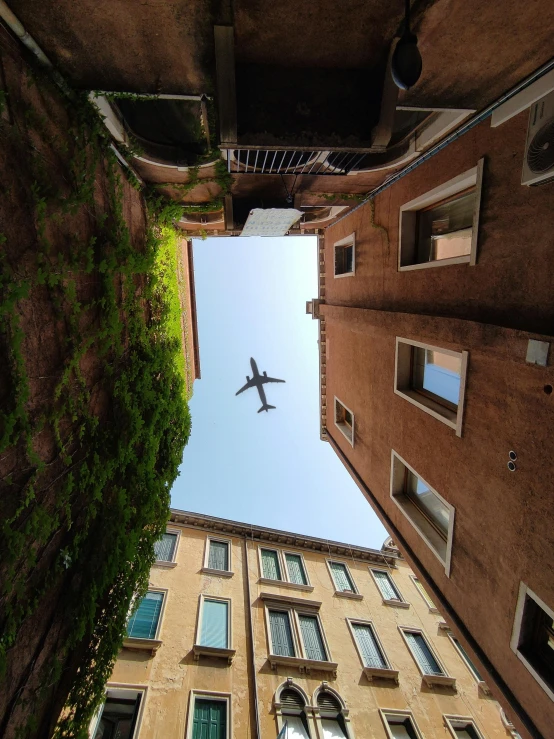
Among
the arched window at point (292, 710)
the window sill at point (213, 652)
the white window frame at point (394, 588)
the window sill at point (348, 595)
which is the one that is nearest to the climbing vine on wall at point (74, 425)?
the window sill at point (213, 652)

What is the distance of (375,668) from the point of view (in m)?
11.5

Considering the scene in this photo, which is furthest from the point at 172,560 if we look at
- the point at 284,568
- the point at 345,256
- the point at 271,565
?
the point at 345,256

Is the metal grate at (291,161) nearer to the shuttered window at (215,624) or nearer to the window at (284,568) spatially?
the shuttered window at (215,624)

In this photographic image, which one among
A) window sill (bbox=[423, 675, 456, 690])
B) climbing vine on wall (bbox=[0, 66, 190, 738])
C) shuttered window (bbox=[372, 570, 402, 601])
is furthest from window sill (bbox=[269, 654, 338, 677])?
climbing vine on wall (bbox=[0, 66, 190, 738])

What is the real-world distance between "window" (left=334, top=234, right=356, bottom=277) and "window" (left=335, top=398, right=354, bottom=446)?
426 centimetres

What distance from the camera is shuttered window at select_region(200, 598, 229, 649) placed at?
10.8 metres

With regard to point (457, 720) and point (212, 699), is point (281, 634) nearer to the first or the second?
point (212, 699)

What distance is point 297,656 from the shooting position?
1122cm

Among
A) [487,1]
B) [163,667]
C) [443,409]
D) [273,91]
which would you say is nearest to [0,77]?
[273,91]

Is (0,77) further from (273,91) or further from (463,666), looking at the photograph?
(463,666)

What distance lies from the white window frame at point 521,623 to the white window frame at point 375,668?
808 centimetres

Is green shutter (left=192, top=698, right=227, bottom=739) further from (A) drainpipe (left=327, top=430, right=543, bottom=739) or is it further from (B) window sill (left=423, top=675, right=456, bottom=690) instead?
(B) window sill (left=423, top=675, right=456, bottom=690)

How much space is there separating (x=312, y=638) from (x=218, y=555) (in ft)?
14.6

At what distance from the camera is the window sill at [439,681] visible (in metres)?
A: 11.8
